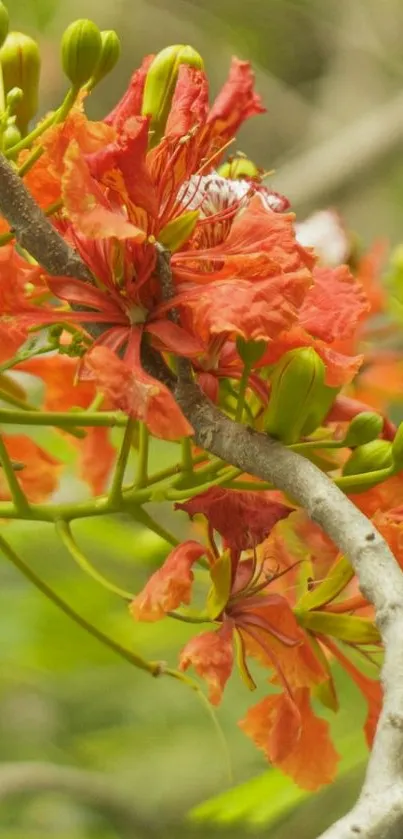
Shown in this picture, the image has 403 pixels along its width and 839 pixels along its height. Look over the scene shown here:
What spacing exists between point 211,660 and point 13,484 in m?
0.09

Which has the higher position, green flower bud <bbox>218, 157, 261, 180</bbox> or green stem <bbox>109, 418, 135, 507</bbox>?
green flower bud <bbox>218, 157, 261, 180</bbox>

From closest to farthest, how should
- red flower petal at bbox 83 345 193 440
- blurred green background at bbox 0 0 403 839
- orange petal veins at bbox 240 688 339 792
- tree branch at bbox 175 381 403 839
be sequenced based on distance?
1. tree branch at bbox 175 381 403 839
2. red flower petal at bbox 83 345 193 440
3. orange petal veins at bbox 240 688 339 792
4. blurred green background at bbox 0 0 403 839

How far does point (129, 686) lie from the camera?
108 centimetres

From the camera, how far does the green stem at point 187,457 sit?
39 centimetres

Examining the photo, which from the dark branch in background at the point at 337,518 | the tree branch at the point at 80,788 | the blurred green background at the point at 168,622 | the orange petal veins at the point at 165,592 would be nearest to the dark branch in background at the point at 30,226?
the dark branch in background at the point at 337,518

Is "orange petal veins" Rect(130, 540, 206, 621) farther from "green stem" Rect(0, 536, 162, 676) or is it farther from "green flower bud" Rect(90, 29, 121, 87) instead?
"green flower bud" Rect(90, 29, 121, 87)

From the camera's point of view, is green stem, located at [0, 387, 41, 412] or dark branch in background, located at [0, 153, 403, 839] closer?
dark branch in background, located at [0, 153, 403, 839]

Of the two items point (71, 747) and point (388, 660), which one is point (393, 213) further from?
point (388, 660)

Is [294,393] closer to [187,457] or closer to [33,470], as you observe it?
[187,457]

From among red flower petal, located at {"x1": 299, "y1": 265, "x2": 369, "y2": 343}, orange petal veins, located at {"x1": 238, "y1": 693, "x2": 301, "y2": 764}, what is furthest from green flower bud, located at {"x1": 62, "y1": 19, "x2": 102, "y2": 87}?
orange petal veins, located at {"x1": 238, "y1": 693, "x2": 301, "y2": 764}

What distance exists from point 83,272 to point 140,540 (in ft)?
0.75

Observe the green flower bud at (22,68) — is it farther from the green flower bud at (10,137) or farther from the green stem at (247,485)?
the green stem at (247,485)

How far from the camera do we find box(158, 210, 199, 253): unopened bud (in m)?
0.37

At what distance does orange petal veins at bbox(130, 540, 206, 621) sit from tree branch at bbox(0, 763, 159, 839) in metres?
0.46
